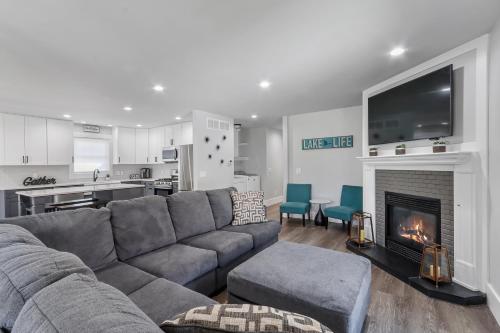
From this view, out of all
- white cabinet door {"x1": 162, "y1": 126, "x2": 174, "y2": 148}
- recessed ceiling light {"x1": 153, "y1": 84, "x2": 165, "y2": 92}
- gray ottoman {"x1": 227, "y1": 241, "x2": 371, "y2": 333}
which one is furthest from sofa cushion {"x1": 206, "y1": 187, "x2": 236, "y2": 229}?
white cabinet door {"x1": 162, "y1": 126, "x2": 174, "y2": 148}

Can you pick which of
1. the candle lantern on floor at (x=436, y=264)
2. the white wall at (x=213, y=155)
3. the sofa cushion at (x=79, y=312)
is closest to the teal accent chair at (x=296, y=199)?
the white wall at (x=213, y=155)

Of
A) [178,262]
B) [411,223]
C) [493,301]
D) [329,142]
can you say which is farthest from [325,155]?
[178,262]

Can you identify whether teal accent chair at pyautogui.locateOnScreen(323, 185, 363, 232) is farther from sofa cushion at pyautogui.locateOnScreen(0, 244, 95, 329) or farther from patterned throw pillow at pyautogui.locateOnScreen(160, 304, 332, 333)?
sofa cushion at pyautogui.locateOnScreen(0, 244, 95, 329)

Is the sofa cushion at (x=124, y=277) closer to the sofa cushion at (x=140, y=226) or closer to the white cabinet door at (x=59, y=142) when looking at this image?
the sofa cushion at (x=140, y=226)

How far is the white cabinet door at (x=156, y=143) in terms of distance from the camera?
6727 millimetres

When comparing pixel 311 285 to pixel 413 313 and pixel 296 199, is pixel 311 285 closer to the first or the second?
pixel 413 313

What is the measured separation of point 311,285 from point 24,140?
6.62 meters

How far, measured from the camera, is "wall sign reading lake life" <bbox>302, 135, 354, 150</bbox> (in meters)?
4.81

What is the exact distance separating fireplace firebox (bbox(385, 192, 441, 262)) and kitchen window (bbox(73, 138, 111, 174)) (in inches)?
278

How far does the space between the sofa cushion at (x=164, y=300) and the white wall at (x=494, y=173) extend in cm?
246

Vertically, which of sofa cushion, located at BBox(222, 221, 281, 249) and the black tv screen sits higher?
the black tv screen

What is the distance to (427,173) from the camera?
273 cm

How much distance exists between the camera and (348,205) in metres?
4.47

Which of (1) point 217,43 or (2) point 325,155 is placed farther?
(2) point 325,155
